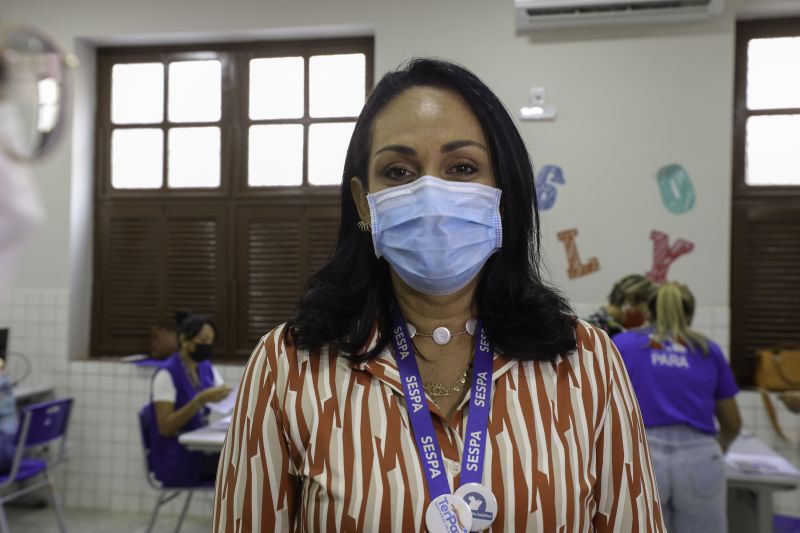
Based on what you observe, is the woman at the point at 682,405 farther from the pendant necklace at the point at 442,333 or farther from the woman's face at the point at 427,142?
the woman's face at the point at 427,142

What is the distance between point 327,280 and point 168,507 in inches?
162

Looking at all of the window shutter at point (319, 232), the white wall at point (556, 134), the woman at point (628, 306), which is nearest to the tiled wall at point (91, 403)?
the white wall at point (556, 134)

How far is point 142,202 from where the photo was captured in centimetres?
511

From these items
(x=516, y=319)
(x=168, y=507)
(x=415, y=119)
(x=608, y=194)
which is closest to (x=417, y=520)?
(x=516, y=319)

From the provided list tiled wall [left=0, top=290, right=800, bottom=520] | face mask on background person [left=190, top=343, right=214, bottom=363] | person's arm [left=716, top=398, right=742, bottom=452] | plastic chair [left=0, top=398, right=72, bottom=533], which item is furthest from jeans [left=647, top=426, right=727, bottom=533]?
plastic chair [left=0, top=398, right=72, bottom=533]

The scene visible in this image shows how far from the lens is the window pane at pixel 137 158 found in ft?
16.8

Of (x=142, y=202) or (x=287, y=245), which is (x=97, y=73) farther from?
(x=287, y=245)

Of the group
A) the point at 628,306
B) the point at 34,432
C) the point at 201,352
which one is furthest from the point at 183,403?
the point at 628,306

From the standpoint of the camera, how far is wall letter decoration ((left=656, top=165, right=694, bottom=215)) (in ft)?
14.2

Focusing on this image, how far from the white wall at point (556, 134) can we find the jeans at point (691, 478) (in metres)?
1.59

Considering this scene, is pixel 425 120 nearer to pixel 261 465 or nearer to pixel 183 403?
pixel 261 465

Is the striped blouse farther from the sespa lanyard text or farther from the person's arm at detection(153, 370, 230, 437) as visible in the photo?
the person's arm at detection(153, 370, 230, 437)

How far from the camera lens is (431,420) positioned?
1.11 meters

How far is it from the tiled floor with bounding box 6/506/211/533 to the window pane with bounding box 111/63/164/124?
2753 millimetres
